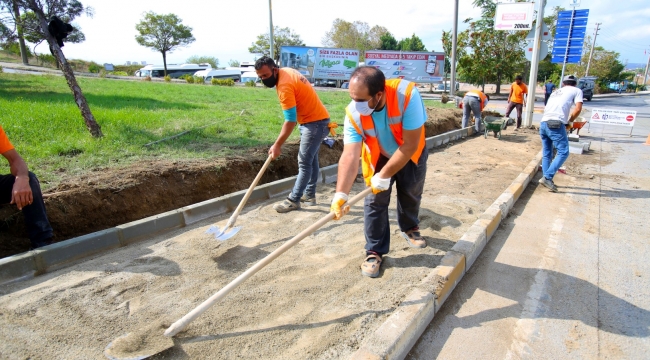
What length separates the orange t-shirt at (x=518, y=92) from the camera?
11.1 metres

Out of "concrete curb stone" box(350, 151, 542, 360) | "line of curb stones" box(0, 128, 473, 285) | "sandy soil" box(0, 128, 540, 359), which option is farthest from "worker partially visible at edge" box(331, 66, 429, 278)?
"line of curb stones" box(0, 128, 473, 285)

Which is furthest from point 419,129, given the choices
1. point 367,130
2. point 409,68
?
point 409,68

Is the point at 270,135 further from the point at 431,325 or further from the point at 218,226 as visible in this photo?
the point at 431,325

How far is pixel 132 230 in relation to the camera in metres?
3.65

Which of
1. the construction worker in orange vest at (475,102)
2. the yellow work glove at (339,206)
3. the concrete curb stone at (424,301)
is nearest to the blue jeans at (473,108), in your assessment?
the construction worker in orange vest at (475,102)

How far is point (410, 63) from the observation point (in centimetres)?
2339

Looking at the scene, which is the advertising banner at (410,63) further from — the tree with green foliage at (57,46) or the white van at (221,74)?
the tree with green foliage at (57,46)

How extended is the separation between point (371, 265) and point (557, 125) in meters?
3.97

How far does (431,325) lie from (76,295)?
8.37 feet

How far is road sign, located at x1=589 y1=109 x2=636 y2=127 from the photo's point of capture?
10.7 metres

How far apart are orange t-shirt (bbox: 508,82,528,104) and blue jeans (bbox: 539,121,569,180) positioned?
6291 mm

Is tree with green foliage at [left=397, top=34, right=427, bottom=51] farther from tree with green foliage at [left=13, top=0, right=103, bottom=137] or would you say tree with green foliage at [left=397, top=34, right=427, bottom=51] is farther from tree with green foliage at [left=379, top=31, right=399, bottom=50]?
tree with green foliage at [left=13, top=0, right=103, bottom=137]

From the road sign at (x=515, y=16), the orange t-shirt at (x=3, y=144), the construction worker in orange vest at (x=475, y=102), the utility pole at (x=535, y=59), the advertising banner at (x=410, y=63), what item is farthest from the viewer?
the advertising banner at (x=410, y=63)

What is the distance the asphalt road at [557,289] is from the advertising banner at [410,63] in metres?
19.5
